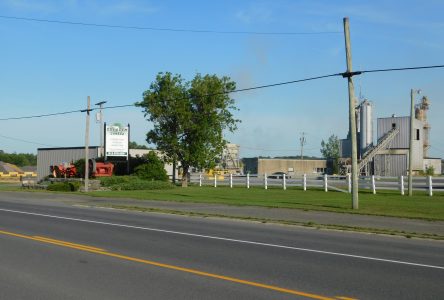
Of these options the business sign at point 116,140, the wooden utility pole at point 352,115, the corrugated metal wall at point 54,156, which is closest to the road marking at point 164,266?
the wooden utility pole at point 352,115

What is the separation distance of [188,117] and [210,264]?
124ft

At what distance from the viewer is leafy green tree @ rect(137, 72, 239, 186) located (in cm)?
4784

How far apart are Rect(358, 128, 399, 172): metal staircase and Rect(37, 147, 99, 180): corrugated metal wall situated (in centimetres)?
3686

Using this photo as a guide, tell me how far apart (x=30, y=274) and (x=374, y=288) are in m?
5.57

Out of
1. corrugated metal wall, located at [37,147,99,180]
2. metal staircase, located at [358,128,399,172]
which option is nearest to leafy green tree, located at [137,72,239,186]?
corrugated metal wall, located at [37,147,99,180]

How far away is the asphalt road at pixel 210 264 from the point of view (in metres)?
8.01

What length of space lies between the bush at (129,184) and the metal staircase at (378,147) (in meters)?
37.4

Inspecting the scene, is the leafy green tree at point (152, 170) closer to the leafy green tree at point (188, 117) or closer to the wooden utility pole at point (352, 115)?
the leafy green tree at point (188, 117)

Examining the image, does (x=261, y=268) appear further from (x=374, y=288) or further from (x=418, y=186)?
(x=418, y=186)

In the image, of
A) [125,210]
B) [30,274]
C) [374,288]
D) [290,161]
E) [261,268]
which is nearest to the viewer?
[374,288]

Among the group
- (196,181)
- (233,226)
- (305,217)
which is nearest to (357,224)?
(305,217)

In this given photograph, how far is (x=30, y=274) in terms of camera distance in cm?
920

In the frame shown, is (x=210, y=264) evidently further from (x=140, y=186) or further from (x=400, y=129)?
(x=400, y=129)

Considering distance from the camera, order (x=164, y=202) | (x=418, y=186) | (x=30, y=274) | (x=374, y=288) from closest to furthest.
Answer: (x=374, y=288) → (x=30, y=274) → (x=164, y=202) → (x=418, y=186)
